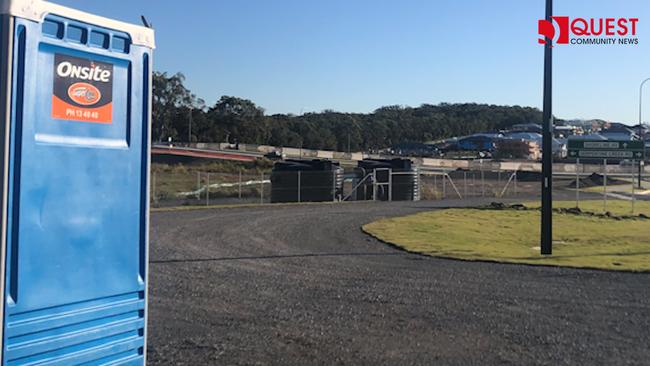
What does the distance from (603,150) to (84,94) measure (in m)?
26.4

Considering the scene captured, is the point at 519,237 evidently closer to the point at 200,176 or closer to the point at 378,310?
the point at 378,310

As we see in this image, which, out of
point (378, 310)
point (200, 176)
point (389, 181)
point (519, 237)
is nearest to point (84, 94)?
point (378, 310)

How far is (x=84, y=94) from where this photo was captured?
3912 mm

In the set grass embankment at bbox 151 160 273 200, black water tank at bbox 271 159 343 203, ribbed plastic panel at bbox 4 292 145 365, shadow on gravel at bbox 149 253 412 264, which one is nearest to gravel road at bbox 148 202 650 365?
shadow on gravel at bbox 149 253 412 264

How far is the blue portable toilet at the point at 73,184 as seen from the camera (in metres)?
3.57

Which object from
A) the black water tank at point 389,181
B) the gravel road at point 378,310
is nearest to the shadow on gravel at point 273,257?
the gravel road at point 378,310

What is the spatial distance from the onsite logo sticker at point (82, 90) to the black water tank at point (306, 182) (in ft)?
96.9

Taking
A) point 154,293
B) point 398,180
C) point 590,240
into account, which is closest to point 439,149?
point 398,180

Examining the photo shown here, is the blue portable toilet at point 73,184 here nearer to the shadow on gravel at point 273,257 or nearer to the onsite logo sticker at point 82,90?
the onsite logo sticker at point 82,90

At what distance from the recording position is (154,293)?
32.0 feet

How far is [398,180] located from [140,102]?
34444mm

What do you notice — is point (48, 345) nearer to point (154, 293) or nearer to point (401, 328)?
point (401, 328)

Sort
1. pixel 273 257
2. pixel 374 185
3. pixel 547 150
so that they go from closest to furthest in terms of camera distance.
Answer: pixel 273 257, pixel 547 150, pixel 374 185

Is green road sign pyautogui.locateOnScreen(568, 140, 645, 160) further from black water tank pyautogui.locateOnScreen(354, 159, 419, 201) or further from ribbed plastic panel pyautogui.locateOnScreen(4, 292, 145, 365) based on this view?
ribbed plastic panel pyautogui.locateOnScreen(4, 292, 145, 365)
